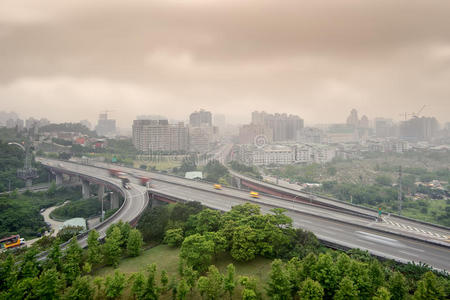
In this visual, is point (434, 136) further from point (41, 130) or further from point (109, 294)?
point (41, 130)

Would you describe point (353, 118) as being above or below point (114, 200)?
above

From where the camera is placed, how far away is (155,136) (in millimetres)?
72000

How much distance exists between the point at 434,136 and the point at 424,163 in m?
71.6

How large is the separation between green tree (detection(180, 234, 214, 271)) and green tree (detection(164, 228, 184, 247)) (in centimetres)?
352

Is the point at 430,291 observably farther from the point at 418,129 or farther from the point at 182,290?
the point at 418,129

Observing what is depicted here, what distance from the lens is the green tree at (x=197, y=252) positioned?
1250 cm

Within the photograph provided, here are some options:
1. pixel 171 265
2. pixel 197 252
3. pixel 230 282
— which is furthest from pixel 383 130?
pixel 230 282

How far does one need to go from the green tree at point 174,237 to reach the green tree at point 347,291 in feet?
32.3

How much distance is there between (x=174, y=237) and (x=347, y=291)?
10411mm

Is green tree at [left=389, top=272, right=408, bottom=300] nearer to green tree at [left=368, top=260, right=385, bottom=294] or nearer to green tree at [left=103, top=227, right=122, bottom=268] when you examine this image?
green tree at [left=368, top=260, right=385, bottom=294]

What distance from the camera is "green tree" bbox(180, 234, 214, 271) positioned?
12.5 metres

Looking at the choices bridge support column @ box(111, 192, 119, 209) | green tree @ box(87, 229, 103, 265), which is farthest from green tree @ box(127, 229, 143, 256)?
bridge support column @ box(111, 192, 119, 209)

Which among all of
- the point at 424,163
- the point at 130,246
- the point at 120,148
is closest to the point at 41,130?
the point at 120,148

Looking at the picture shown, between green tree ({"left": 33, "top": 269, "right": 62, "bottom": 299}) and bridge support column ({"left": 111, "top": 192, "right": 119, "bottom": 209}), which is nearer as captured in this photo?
green tree ({"left": 33, "top": 269, "right": 62, "bottom": 299})
